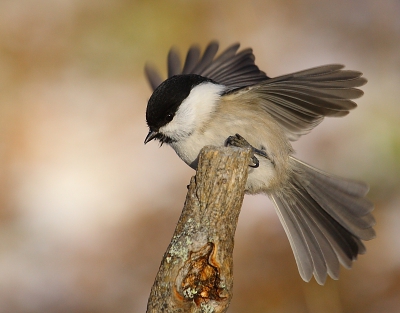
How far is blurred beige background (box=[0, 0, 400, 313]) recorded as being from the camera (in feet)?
7.51

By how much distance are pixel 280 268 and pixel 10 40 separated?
2.06 metres

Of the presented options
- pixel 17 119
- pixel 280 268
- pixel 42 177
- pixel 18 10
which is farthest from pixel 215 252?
pixel 18 10

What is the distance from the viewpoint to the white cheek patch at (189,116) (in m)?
1.71

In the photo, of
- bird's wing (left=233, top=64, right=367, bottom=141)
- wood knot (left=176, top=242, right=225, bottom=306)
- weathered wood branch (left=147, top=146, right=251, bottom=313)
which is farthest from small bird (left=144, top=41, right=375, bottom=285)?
wood knot (left=176, top=242, right=225, bottom=306)

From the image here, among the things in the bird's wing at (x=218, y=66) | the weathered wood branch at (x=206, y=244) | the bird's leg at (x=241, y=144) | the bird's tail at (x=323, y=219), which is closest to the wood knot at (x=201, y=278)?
the weathered wood branch at (x=206, y=244)

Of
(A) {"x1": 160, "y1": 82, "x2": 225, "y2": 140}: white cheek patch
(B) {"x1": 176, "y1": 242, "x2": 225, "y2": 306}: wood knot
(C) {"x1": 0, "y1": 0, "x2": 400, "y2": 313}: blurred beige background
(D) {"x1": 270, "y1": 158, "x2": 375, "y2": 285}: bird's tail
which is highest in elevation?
(C) {"x1": 0, "y1": 0, "x2": 400, "y2": 313}: blurred beige background

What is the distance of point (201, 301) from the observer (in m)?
1.10

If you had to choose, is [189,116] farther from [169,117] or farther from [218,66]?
[218,66]

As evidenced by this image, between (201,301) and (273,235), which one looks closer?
(201,301)

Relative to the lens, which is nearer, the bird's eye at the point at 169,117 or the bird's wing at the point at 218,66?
the bird's eye at the point at 169,117

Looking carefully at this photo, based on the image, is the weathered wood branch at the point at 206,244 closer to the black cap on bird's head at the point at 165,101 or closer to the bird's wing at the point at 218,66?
the black cap on bird's head at the point at 165,101

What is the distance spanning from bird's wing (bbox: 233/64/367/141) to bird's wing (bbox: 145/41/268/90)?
517 millimetres

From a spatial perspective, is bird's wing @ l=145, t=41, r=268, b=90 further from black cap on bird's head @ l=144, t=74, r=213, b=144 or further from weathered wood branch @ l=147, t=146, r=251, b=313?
weathered wood branch @ l=147, t=146, r=251, b=313

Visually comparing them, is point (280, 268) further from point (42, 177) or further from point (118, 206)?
point (42, 177)
